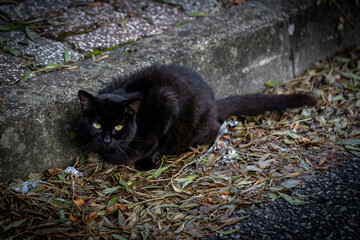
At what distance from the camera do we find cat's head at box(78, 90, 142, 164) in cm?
224

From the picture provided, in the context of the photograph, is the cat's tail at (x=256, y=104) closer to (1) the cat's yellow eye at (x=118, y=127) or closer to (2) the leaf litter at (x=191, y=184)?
(2) the leaf litter at (x=191, y=184)

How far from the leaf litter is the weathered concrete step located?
0.21 meters

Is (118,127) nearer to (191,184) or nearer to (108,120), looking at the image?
(108,120)

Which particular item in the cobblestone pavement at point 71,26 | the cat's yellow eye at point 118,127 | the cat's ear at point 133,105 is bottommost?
the cat's yellow eye at point 118,127

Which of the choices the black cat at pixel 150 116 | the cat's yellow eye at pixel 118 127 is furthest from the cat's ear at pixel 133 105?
the cat's yellow eye at pixel 118 127

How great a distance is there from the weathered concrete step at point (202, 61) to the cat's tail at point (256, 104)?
214 millimetres

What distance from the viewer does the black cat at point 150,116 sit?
7.47 feet

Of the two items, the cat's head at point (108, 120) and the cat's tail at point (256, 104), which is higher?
the cat's head at point (108, 120)

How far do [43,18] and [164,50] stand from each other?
106 centimetres

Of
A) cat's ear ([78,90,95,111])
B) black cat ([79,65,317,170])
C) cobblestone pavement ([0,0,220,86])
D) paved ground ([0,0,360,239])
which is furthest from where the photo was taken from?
cobblestone pavement ([0,0,220,86])

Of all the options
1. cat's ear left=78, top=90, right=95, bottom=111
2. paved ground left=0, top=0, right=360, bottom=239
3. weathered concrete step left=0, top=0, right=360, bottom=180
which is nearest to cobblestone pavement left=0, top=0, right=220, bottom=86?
paved ground left=0, top=0, right=360, bottom=239

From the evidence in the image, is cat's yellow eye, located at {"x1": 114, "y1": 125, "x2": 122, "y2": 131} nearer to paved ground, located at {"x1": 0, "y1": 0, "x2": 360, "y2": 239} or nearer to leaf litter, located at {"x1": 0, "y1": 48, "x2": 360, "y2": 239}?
leaf litter, located at {"x1": 0, "y1": 48, "x2": 360, "y2": 239}

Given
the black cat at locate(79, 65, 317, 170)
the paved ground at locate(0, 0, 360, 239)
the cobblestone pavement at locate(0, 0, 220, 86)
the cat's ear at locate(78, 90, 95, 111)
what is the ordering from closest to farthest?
1. the paved ground at locate(0, 0, 360, 239)
2. the cat's ear at locate(78, 90, 95, 111)
3. the black cat at locate(79, 65, 317, 170)
4. the cobblestone pavement at locate(0, 0, 220, 86)

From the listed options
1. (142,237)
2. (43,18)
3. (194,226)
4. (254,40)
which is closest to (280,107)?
(254,40)
